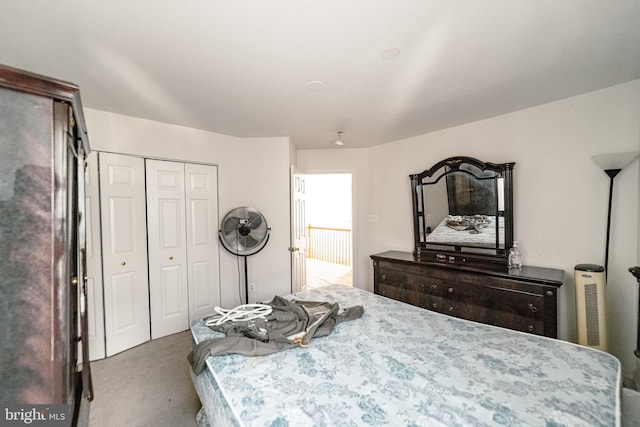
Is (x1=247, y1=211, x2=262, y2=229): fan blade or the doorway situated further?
the doorway

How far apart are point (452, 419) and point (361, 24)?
175 centimetres

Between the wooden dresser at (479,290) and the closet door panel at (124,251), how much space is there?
8.47ft

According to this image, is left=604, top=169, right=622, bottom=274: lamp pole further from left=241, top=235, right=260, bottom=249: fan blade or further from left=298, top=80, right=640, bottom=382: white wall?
left=241, top=235, right=260, bottom=249: fan blade

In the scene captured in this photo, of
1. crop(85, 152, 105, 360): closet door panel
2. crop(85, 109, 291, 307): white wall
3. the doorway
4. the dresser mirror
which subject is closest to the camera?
crop(85, 152, 105, 360): closet door panel

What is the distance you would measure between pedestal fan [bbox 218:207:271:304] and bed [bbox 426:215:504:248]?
6.50 ft

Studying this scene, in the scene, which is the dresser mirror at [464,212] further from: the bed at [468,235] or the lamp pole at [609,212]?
the lamp pole at [609,212]

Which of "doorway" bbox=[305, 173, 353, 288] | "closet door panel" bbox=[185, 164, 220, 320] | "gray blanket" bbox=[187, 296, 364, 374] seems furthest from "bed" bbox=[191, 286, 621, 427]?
"doorway" bbox=[305, 173, 353, 288]

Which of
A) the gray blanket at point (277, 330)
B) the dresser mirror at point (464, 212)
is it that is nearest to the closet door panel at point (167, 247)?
the gray blanket at point (277, 330)

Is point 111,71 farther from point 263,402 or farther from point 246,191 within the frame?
point 263,402

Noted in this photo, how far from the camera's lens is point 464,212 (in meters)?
2.86

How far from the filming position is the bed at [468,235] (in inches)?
105

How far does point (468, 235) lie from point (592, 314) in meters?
1.10

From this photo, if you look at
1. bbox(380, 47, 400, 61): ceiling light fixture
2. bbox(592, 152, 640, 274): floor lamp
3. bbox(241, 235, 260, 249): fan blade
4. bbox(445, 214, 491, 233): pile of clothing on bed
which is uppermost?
bbox(380, 47, 400, 61): ceiling light fixture

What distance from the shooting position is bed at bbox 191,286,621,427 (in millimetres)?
964
